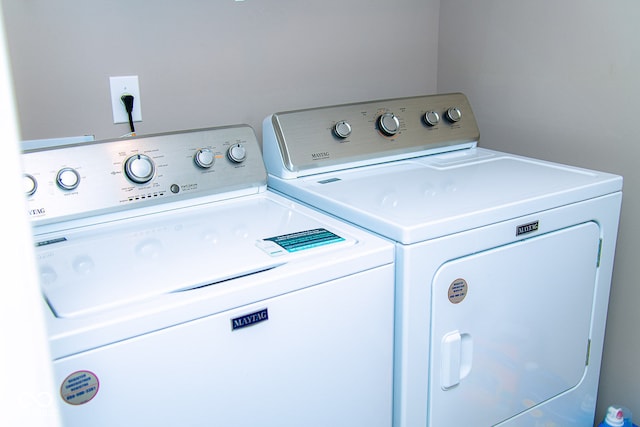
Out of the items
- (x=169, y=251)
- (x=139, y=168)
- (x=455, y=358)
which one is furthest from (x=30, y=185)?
(x=455, y=358)

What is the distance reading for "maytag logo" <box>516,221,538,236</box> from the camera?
1.45 m

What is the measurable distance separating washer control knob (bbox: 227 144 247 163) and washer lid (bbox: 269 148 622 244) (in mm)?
146

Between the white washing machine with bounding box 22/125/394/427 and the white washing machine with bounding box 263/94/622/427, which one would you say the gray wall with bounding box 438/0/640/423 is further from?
the white washing machine with bounding box 22/125/394/427

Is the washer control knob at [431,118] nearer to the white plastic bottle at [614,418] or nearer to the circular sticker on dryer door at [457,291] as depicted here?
the circular sticker on dryer door at [457,291]

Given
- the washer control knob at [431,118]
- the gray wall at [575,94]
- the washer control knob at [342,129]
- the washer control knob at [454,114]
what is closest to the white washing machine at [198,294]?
the washer control knob at [342,129]

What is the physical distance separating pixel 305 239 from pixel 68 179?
61 cm

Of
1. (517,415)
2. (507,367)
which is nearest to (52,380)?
(507,367)

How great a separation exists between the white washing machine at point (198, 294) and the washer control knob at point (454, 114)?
2.39 feet

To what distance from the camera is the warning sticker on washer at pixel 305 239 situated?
4.13 feet

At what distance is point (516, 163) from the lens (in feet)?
6.03

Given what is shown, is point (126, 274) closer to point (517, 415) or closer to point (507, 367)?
point (507, 367)

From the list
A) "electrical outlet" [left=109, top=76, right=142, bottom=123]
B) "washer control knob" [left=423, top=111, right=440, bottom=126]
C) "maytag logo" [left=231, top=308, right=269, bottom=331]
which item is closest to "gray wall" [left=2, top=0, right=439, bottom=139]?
"electrical outlet" [left=109, top=76, right=142, bottom=123]

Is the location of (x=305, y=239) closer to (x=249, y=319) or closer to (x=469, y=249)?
(x=249, y=319)

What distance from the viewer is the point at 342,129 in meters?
1.80
